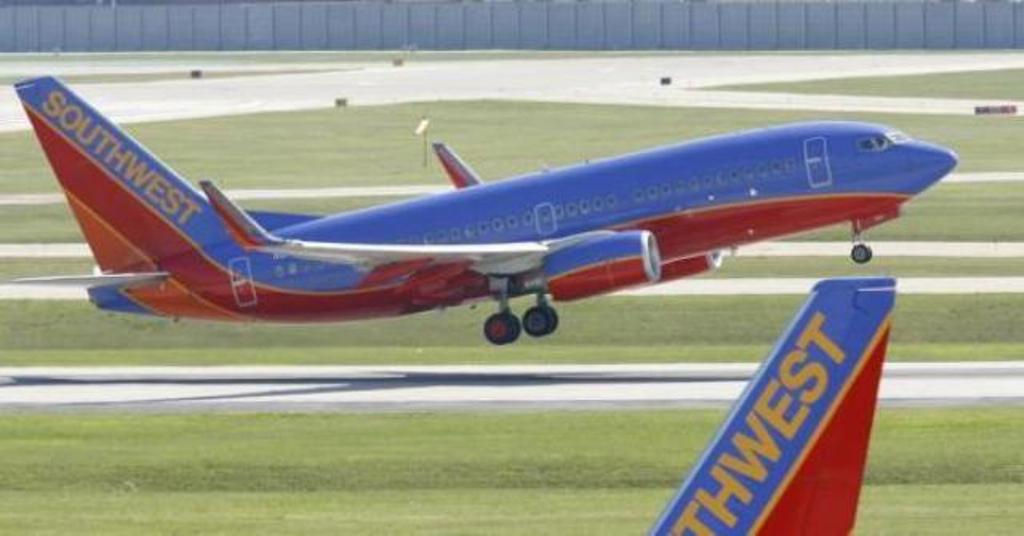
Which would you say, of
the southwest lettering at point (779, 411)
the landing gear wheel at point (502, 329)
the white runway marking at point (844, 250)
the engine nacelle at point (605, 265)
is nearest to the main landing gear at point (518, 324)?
the landing gear wheel at point (502, 329)

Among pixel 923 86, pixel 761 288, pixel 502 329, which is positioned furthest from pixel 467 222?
→ pixel 923 86

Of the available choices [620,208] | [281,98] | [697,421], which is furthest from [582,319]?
[281,98]

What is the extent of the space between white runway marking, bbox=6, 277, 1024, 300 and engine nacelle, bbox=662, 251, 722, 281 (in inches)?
235

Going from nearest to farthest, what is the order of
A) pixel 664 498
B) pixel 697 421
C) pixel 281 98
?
pixel 664 498 → pixel 697 421 → pixel 281 98

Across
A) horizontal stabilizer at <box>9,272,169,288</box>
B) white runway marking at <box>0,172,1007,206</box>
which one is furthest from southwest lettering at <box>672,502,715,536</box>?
white runway marking at <box>0,172,1007,206</box>

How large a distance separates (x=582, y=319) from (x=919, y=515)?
84.6 ft

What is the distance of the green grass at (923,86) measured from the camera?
120312 mm

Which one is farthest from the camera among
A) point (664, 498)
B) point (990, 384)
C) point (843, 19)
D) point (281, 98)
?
point (843, 19)

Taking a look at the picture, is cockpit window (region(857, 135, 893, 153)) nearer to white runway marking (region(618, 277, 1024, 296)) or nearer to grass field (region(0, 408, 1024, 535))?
white runway marking (region(618, 277, 1024, 296))

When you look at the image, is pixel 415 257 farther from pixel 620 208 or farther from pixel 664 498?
pixel 664 498

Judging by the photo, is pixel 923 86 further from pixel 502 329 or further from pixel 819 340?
pixel 819 340

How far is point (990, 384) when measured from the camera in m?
40.0

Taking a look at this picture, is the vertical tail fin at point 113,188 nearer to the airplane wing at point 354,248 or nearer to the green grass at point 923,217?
the airplane wing at point 354,248

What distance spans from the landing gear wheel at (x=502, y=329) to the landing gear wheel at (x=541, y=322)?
248 millimetres
